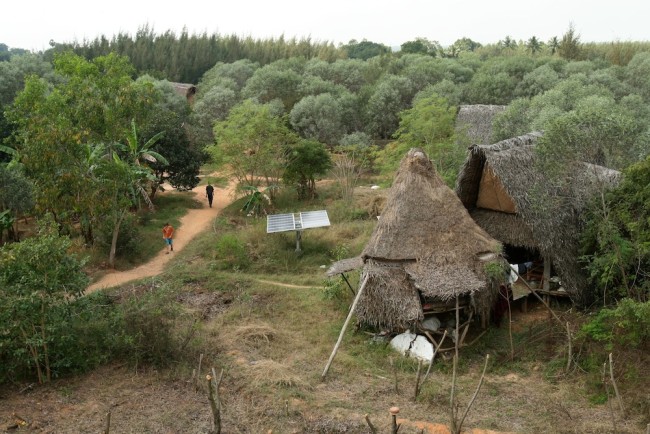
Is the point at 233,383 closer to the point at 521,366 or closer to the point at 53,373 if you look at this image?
the point at 53,373

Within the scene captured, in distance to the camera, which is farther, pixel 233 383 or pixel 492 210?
pixel 492 210

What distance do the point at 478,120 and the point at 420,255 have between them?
722 inches

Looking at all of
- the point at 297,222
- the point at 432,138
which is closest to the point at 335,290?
the point at 297,222

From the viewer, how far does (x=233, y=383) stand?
11.6m

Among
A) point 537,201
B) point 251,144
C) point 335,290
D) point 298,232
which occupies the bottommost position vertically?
point 335,290

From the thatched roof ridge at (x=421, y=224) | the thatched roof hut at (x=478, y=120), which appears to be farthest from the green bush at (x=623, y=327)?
the thatched roof hut at (x=478, y=120)

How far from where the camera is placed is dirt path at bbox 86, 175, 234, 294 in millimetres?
18672

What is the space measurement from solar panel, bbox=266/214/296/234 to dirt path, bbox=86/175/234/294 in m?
3.72

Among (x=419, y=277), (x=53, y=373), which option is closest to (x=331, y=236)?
(x=419, y=277)

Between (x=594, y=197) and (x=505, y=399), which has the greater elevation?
(x=594, y=197)

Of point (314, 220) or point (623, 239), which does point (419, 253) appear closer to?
point (623, 239)

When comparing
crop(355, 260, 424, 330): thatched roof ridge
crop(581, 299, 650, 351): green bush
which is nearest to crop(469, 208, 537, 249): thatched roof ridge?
crop(581, 299, 650, 351): green bush

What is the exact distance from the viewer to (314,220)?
67.1 feet

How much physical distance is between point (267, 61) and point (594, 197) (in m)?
49.1
